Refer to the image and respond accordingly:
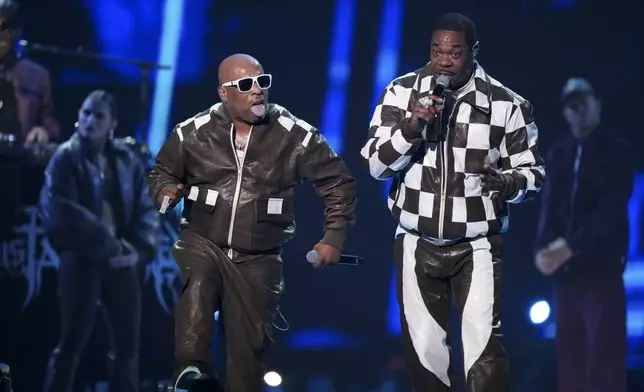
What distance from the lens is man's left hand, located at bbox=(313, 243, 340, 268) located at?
413 cm

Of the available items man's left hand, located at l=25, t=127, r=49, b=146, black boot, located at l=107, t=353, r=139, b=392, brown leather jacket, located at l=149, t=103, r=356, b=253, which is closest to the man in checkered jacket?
brown leather jacket, located at l=149, t=103, r=356, b=253

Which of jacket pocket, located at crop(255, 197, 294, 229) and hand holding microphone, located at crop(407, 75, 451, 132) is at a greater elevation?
hand holding microphone, located at crop(407, 75, 451, 132)

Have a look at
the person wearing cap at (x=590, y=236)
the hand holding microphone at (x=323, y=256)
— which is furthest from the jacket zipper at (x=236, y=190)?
the person wearing cap at (x=590, y=236)

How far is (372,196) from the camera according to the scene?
5.96 meters

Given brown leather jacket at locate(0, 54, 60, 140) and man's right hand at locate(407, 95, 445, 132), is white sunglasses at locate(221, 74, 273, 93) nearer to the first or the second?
man's right hand at locate(407, 95, 445, 132)

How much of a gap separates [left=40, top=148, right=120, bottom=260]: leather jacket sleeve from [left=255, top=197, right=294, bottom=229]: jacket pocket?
6.36ft

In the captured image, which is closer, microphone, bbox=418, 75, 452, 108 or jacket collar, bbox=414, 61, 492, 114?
microphone, bbox=418, 75, 452, 108

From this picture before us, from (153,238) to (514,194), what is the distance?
8.64 feet

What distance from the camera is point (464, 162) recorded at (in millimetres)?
4141

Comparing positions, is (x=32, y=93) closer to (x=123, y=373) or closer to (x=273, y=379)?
(x=123, y=373)

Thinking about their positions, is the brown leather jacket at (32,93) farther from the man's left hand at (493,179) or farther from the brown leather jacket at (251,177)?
the man's left hand at (493,179)

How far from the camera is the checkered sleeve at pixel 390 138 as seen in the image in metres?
4.01

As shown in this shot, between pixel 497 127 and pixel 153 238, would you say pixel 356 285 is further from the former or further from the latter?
pixel 497 127

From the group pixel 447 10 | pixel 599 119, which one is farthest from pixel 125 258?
pixel 599 119
